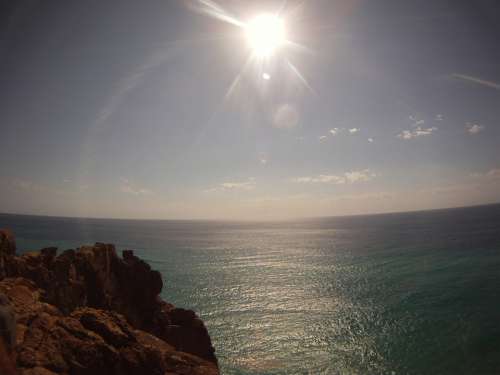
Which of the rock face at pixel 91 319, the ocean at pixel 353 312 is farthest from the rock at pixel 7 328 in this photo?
the ocean at pixel 353 312

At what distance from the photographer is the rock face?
519 inches

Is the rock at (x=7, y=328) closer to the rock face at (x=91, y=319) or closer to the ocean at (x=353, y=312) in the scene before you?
the rock face at (x=91, y=319)

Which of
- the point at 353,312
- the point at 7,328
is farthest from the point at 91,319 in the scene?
the point at 353,312

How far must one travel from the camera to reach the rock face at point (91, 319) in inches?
519

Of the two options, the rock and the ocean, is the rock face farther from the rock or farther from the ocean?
the ocean

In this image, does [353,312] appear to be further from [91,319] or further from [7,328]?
[7,328]

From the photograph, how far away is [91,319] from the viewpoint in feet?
53.4

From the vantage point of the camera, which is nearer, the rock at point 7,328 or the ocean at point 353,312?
the rock at point 7,328

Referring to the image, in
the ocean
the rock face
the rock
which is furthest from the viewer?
the ocean

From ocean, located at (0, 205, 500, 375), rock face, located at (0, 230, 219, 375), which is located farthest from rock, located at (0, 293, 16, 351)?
ocean, located at (0, 205, 500, 375)

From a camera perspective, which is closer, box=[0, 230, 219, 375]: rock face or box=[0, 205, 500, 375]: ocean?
box=[0, 230, 219, 375]: rock face

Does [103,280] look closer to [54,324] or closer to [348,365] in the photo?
[54,324]

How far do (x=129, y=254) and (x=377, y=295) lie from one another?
52219 millimetres

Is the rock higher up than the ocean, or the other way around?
the rock
